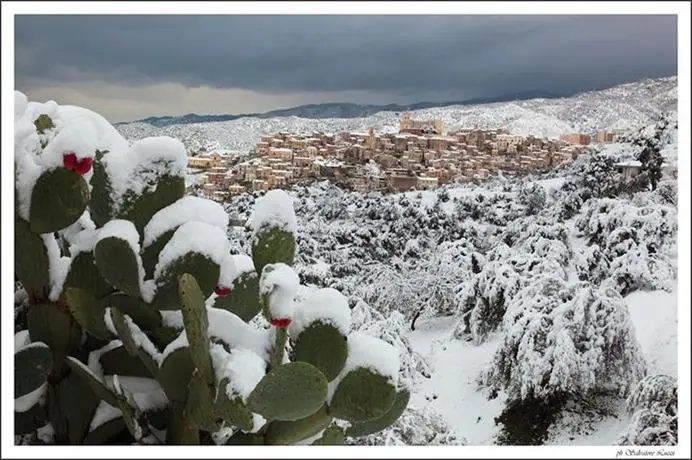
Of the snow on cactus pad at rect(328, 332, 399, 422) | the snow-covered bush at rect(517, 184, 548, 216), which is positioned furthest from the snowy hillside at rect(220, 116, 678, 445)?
the snow on cactus pad at rect(328, 332, 399, 422)

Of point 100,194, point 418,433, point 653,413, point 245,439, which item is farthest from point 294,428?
point 653,413

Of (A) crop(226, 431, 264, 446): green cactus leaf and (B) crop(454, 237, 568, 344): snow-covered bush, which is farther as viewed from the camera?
(B) crop(454, 237, 568, 344): snow-covered bush

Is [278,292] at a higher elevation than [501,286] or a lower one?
higher

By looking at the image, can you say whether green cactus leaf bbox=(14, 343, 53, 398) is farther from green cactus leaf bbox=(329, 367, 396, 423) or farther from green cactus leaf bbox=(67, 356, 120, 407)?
green cactus leaf bbox=(329, 367, 396, 423)

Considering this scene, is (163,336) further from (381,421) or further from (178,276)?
(381,421)

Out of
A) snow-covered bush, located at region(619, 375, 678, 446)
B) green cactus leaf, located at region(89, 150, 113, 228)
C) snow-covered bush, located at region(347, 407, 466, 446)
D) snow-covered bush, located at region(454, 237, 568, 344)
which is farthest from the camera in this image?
snow-covered bush, located at region(454, 237, 568, 344)

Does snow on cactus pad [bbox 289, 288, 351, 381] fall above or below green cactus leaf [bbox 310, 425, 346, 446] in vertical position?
above

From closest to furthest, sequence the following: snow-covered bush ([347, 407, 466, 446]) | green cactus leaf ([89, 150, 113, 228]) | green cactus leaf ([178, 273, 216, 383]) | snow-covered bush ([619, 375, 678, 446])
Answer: green cactus leaf ([178, 273, 216, 383]), green cactus leaf ([89, 150, 113, 228]), snow-covered bush ([619, 375, 678, 446]), snow-covered bush ([347, 407, 466, 446])

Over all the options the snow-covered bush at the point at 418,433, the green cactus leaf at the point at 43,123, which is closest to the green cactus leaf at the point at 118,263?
the green cactus leaf at the point at 43,123
